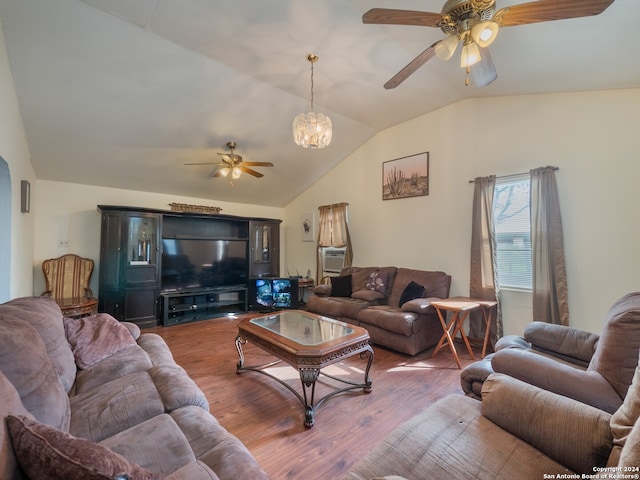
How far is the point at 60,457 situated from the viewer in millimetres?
676

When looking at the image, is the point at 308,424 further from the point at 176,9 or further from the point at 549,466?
the point at 176,9

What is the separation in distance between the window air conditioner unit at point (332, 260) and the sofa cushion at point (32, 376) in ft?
14.4

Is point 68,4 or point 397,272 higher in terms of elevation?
point 68,4

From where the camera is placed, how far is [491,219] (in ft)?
10.9

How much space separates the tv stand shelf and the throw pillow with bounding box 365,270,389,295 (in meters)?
2.56

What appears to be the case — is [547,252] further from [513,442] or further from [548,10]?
[513,442]

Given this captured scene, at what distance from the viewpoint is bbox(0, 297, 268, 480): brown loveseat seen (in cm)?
71

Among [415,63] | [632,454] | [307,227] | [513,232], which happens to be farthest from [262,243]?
[632,454]

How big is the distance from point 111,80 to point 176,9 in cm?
118

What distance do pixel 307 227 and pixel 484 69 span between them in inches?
175

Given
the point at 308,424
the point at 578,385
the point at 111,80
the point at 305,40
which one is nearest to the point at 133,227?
the point at 111,80

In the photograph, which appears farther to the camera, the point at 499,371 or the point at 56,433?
the point at 499,371

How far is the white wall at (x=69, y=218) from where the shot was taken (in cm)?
400

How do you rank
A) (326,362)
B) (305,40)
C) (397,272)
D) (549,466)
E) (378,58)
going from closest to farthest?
(549,466), (326,362), (305,40), (378,58), (397,272)
